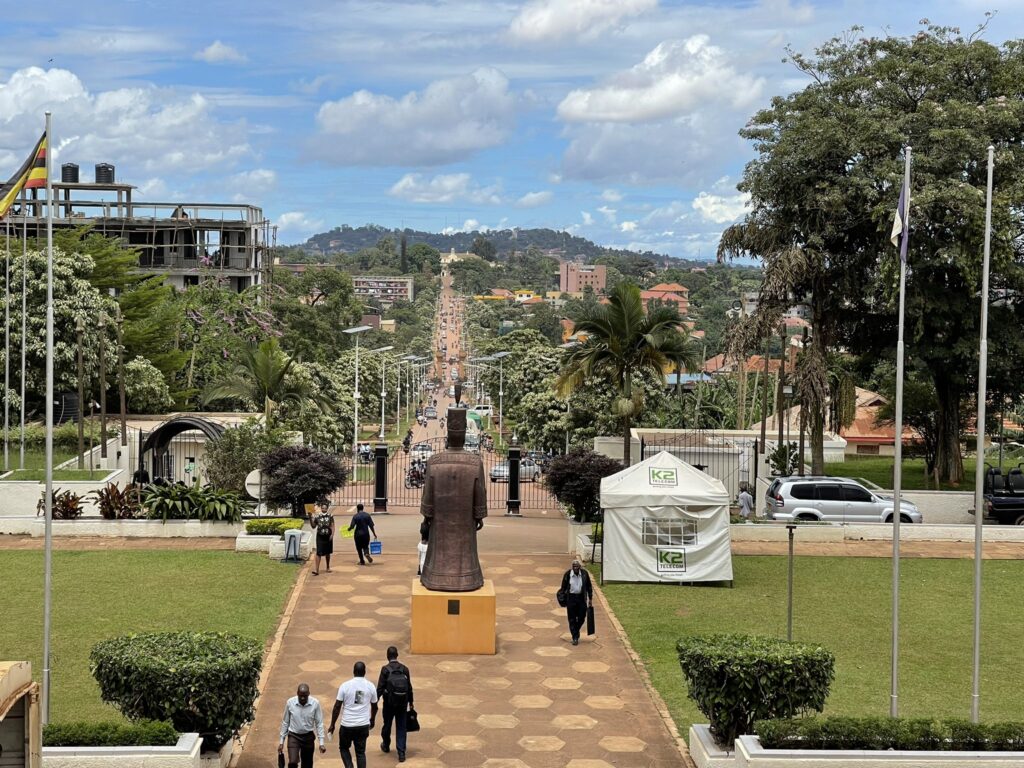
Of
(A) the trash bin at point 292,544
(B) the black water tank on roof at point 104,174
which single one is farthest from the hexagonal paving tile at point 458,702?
(B) the black water tank on roof at point 104,174

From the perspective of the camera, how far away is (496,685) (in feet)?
54.3

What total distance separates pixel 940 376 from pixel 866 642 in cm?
1701

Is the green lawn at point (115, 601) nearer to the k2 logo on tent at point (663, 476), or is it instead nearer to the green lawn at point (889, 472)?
the k2 logo on tent at point (663, 476)

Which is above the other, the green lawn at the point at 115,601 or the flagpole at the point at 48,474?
the flagpole at the point at 48,474

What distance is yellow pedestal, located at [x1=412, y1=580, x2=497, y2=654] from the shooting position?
59.0 ft

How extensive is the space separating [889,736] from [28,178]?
12.5 metres

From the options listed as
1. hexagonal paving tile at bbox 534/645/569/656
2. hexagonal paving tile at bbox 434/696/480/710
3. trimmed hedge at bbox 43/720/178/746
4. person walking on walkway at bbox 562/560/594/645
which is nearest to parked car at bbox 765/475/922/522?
person walking on walkway at bbox 562/560/594/645

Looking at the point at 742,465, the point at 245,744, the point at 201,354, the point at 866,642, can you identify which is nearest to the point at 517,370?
the point at 201,354

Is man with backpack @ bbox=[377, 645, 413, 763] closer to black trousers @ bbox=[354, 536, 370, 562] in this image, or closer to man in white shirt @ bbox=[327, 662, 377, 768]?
man in white shirt @ bbox=[327, 662, 377, 768]

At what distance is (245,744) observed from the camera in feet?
45.7

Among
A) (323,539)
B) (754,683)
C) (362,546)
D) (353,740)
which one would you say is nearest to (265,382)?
(362,546)

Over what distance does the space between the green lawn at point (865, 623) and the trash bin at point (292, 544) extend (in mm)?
6016

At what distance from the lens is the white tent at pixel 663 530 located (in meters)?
22.6

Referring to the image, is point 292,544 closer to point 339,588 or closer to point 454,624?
point 339,588
